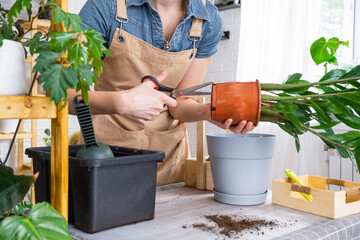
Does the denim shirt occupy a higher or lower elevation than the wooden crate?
higher

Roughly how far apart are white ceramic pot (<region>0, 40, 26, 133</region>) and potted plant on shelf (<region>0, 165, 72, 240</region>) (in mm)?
135

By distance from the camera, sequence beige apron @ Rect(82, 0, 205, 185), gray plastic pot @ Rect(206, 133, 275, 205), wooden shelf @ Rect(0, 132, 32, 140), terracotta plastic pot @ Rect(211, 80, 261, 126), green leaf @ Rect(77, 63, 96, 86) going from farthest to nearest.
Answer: wooden shelf @ Rect(0, 132, 32, 140)
beige apron @ Rect(82, 0, 205, 185)
gray plastic pot @ Rect(206, 133, 275, 205)
terracotta plastic pot @ Rect(211, 80, 261, 126)
green leaf @ Rect(77, 63, 96, 86)

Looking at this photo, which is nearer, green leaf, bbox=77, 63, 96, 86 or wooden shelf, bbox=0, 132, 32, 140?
green leaf, bbox=77, 63, 96, 86

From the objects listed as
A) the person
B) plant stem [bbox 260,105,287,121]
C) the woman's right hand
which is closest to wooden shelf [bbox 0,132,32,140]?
the person

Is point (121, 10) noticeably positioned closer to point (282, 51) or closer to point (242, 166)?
point (242, 166)

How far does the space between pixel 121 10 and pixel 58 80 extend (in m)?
0.79

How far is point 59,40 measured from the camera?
574 mm

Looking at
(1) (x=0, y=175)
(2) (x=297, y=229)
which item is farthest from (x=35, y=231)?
(2) (x=297, y=229)

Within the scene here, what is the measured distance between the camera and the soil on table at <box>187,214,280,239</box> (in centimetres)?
83

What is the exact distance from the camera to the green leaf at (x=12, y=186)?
0.55 meters

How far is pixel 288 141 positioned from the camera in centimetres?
285

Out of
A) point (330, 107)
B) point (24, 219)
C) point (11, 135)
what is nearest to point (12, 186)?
point (24, 219)

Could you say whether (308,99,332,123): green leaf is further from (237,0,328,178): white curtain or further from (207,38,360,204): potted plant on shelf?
(237,0,328,178): white curtain

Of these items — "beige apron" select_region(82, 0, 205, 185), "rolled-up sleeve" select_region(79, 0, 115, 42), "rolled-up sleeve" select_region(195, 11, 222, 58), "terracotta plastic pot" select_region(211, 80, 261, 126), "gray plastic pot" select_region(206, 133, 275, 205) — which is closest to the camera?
"terracotta plastic pot" select_region(211, 80, 261, 126)
